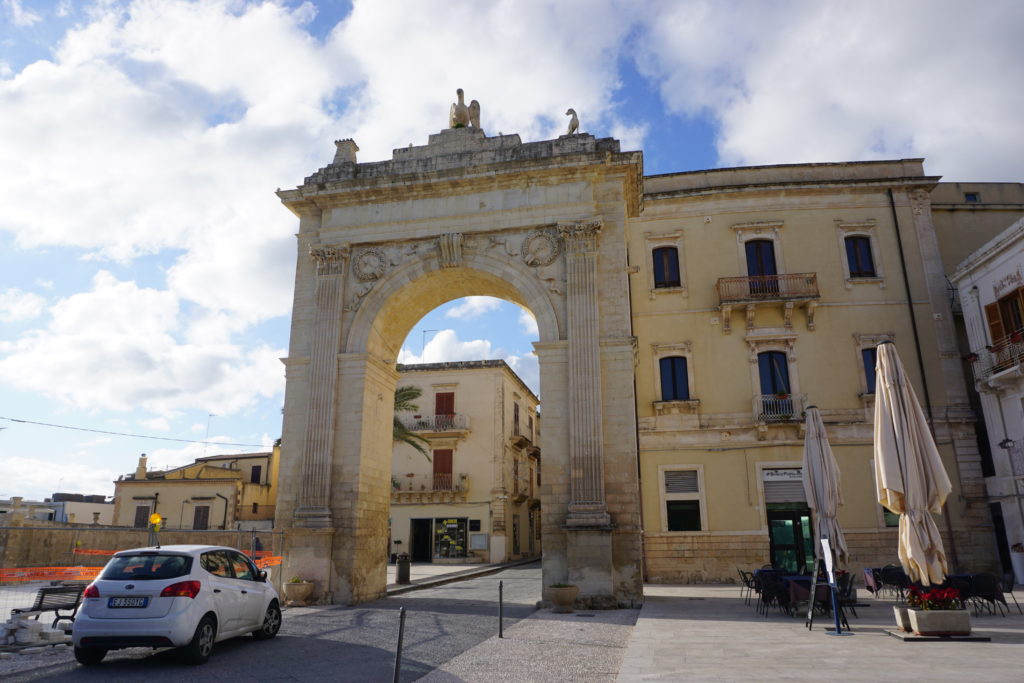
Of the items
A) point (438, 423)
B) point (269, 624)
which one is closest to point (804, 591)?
point (269, 624)

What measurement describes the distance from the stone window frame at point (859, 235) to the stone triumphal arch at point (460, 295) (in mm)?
8737

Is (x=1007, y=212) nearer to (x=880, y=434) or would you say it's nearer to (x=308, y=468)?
(x=880, y=434)

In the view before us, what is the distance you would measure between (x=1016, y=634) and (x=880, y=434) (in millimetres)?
3275

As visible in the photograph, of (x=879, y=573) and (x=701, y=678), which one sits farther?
(x=879, y=573)

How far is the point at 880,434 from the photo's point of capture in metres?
10.1

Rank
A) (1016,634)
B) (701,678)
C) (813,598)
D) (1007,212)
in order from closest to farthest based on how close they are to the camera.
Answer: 1. (701,678)
2. (1016,634)
3. (813,598)
4. (1007,212)

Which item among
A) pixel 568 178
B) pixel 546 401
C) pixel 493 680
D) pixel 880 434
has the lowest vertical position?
pixel 493 680

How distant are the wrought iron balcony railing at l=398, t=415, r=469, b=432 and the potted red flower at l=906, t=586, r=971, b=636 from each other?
1099 inches

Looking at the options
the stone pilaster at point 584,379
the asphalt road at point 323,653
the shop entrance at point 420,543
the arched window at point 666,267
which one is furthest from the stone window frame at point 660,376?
the shop entrance at point 420,543

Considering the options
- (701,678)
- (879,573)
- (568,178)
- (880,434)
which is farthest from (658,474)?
(701,678)

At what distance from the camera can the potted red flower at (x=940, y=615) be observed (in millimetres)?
9047

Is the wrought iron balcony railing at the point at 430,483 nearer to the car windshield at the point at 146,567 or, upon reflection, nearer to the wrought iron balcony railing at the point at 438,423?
the wrought iron balcony railing at the point at 438,423

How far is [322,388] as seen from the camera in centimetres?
1622

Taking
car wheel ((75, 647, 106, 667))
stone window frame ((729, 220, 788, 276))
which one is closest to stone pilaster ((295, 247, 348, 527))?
car wheel ((75, 647, 106, 667))
